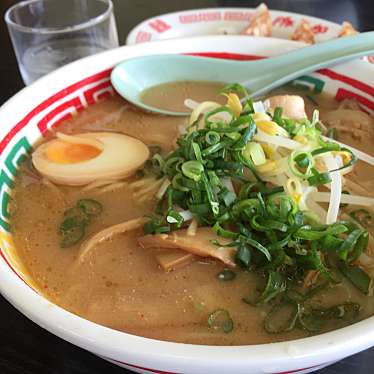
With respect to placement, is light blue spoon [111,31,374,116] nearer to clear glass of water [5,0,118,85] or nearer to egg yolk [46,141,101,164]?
egg yolk [46,141,101,164]

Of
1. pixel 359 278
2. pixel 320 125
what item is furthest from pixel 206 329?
pixel 320 125

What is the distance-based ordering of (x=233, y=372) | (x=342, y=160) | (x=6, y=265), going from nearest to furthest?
(x=233, y=372) → (x=6, y=265) → (x=342, y=160)

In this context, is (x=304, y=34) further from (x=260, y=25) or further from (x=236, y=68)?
(x=236, y=68)

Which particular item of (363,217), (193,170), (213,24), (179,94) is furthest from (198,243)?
(213,24)

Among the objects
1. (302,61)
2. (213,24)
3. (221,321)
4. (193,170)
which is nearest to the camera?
(221,321)

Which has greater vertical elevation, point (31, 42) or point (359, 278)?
point (31, 42)

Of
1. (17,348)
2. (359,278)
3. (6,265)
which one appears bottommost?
(17,348)

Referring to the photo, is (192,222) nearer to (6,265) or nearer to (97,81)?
(6,265)
